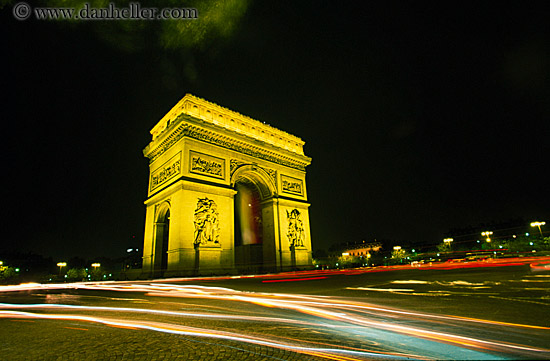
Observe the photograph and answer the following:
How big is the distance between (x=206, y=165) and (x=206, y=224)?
158 inches

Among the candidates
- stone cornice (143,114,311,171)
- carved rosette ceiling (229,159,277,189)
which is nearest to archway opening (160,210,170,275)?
stone cornice (143,114,311,171)

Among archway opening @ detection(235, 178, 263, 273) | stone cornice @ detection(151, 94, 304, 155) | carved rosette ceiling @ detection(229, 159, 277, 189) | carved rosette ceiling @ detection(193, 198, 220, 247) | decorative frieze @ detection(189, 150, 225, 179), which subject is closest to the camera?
carved rosette ceiling @ detection(193, 198, 220, 247)

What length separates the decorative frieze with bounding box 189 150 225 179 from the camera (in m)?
18.6

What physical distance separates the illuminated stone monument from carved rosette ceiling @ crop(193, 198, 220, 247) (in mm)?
60

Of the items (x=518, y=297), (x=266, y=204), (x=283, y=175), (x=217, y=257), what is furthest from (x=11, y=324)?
(x=283, y=175)

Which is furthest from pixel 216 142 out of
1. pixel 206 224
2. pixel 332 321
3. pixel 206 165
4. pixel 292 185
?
pixel 332 321

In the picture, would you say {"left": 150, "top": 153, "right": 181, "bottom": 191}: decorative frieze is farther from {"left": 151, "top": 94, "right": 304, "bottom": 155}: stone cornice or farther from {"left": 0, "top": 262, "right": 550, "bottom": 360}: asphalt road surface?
{"left": 0, "top": 262, "right": 550, "bottom": 360}: asphalt road surface

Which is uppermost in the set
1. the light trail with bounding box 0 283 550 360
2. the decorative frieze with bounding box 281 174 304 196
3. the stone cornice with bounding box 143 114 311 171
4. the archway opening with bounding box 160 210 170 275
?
the stone cornice with bounding box 143 114 311 171

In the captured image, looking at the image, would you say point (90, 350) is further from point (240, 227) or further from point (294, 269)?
point (240, 227)

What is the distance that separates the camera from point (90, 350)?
2367mm

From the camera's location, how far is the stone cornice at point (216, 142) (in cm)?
1897

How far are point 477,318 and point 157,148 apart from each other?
22468mm

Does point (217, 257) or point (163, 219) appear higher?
point (163, 219)

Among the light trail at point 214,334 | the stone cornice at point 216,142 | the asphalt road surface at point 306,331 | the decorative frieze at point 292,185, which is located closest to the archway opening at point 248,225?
the decorative frieze at point 292,185
